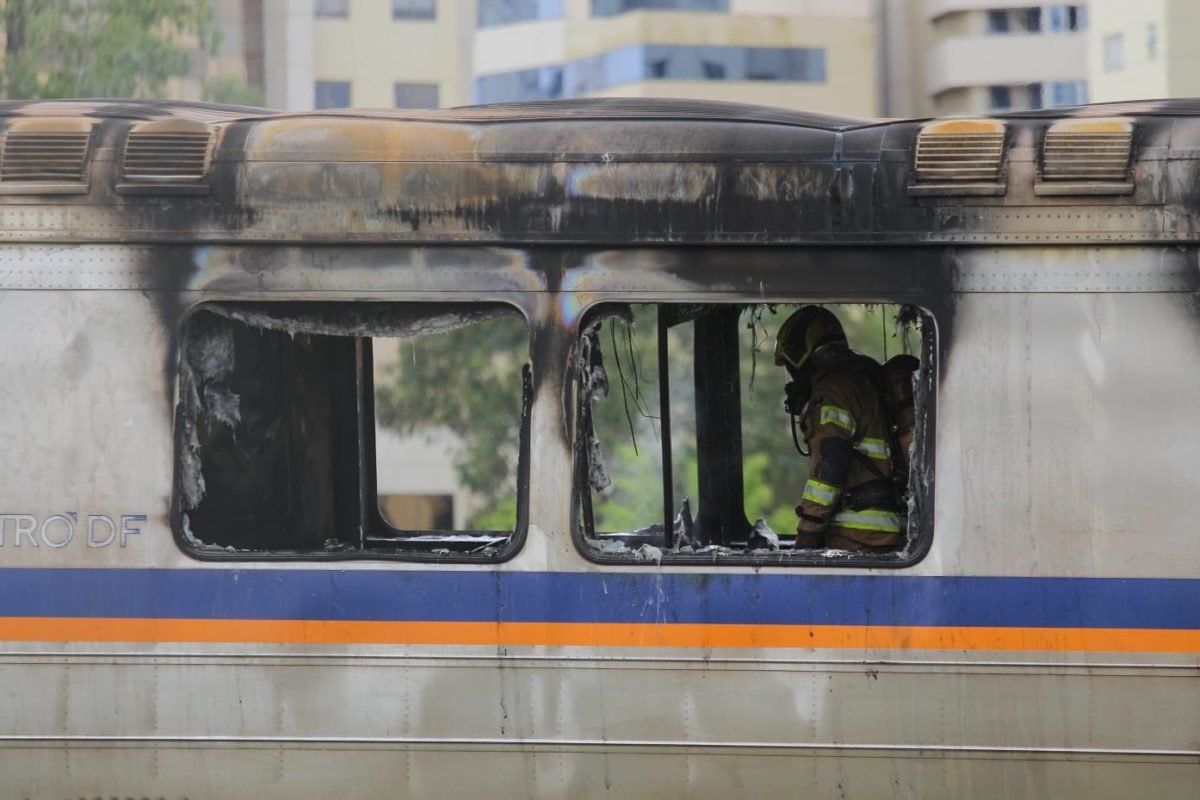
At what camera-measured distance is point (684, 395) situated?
7359 mm

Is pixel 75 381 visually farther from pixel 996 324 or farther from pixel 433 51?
pixel 433 51

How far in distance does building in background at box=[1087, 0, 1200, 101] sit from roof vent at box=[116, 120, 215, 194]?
82.4 ft

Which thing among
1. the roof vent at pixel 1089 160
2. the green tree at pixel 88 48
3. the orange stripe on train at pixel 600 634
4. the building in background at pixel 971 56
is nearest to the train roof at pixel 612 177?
the roof vent at pixel 1089 160

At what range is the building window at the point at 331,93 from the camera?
35.6m

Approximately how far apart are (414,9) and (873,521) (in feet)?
110

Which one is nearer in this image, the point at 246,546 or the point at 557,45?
the point at 246,546

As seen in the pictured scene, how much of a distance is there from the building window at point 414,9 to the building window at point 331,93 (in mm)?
2104

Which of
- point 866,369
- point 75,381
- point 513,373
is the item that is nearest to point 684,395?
point 866,369

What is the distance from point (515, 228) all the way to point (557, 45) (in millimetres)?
33650

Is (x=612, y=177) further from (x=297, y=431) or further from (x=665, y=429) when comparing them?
(x=297, y=431)

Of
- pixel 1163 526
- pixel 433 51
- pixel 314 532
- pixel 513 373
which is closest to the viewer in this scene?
pixel 1163 526

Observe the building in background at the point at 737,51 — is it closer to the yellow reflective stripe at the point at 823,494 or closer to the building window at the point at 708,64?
the building window at the point at 708,64

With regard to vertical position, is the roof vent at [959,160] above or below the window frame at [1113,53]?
below

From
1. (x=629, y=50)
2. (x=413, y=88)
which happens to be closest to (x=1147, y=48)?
(x=629, y=50)
